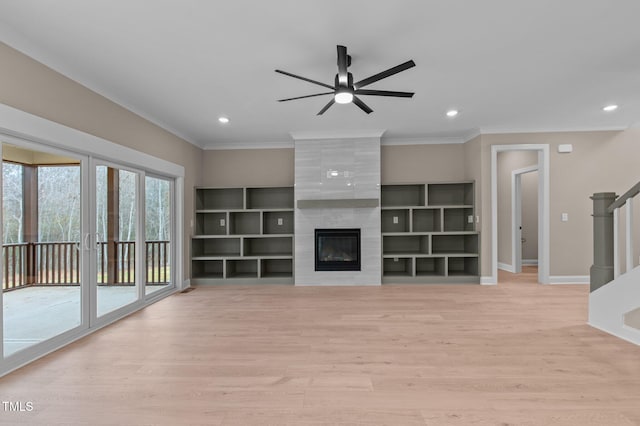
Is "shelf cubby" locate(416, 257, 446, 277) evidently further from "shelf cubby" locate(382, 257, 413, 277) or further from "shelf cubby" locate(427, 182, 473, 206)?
"shelf cubby" locate(427, 182, 473, 206)

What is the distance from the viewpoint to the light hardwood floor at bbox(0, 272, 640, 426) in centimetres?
177

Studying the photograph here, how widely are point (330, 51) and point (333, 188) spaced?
2.92 metres

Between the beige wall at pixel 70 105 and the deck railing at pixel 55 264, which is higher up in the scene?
the beige wall at pixel 70 105

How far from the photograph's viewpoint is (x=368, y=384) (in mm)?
2072

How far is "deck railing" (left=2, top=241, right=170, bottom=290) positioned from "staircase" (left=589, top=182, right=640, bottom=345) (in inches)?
204

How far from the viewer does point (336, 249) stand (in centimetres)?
536

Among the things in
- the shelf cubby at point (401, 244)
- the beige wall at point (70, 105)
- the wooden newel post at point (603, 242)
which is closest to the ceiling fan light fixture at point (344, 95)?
the beige wall at point (70, 105)

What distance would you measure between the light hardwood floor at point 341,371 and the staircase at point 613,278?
191 mm

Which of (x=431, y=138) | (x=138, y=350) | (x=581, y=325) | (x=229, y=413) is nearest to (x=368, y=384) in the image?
(x=229, y=413)

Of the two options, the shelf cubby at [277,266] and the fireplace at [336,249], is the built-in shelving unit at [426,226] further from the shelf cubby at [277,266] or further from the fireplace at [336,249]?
the shelf cubby at [277,266]

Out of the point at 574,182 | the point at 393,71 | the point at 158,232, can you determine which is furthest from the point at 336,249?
the point at 574,182

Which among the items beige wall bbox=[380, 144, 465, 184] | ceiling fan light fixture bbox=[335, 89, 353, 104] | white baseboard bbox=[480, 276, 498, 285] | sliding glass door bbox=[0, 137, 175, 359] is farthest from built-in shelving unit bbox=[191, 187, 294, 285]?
white baseboard bbox=[480, 276, 498, 285]

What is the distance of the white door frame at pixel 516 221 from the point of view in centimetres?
612

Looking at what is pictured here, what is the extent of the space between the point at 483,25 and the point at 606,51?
1.34 meters
